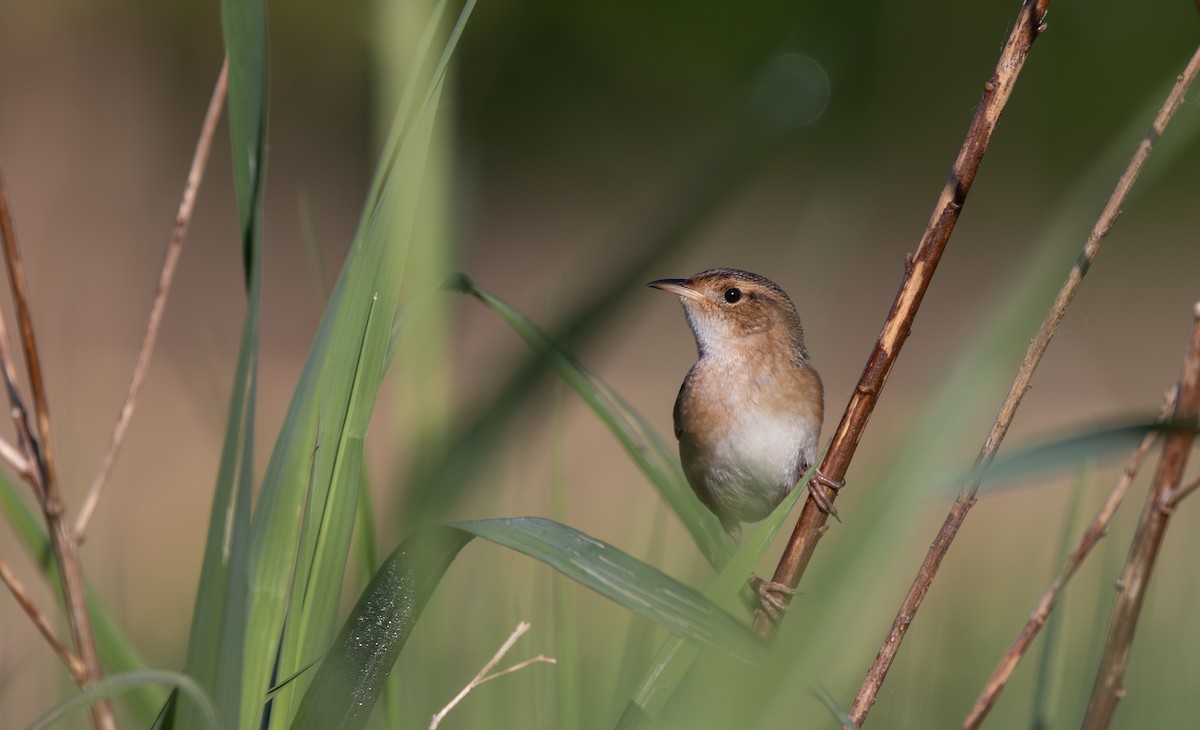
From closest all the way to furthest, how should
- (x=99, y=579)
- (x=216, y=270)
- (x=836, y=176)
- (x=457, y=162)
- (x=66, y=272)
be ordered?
(x=836, y=176), (x=457, y=162), (x=99, y=579), (x=66, y=272), (x=216, y=270)

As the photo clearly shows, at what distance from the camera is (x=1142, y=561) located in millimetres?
989

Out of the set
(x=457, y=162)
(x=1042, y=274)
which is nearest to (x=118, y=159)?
(x=457, y=162)

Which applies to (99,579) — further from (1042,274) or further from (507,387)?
(1042,274)

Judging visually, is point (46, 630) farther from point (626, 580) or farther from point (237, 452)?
point (626, 580)

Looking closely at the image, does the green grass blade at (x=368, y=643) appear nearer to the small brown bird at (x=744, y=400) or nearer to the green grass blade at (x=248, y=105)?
the green grass blade at (x=248, y=105)

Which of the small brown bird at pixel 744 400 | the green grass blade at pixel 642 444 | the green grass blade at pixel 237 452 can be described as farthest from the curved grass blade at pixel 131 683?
the small brown bird at pixel 744 400

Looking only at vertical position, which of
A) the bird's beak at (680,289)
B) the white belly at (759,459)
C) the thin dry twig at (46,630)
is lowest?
the thin dry twig at (46,630)

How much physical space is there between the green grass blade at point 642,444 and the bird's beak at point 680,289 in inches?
43.2

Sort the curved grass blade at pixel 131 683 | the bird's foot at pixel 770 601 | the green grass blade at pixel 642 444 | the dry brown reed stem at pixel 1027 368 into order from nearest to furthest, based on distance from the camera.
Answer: the curved grass blade at pixel 131 683 < the dry brown reed stem at pixel 1027 368 < the green grass blade at pixel 642 444 < the bird's foot at pixel 770 601

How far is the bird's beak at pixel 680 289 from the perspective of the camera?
8.24 feet

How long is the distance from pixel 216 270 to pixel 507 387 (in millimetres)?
5943

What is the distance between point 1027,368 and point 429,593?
23.5 inches

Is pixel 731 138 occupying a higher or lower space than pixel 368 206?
higher

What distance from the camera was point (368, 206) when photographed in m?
1.08
